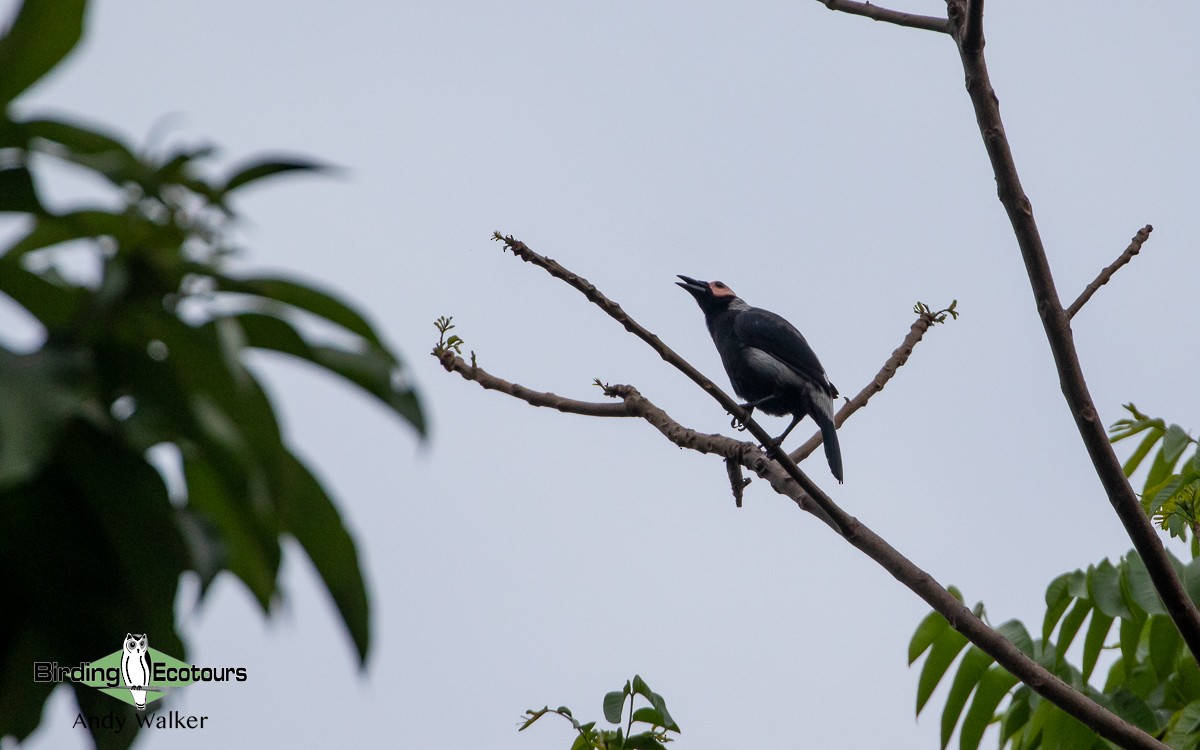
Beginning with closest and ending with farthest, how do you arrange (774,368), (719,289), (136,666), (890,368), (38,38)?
(38,38) → (136,666) → (890,368) → (774,368) → (719,289)

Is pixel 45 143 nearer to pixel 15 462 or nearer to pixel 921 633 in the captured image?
pixel 15 462

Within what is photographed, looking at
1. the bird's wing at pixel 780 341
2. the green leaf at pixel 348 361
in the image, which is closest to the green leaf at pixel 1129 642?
the bird's wing at pixel 780 341

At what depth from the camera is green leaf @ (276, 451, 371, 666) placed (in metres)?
0.98

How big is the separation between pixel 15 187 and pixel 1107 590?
3.20 meters

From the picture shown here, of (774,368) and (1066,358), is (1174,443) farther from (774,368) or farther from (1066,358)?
(774,368)

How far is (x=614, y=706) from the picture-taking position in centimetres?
292

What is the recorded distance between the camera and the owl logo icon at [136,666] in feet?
3.60

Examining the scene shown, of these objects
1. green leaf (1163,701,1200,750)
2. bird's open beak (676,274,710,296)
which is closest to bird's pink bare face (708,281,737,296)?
bird's open beak (676,274,710,296)

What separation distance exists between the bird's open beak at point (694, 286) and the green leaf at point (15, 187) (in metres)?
6.68

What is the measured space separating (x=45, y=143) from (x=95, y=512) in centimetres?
31

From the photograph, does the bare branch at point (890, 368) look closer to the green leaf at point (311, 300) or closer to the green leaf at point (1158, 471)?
the green leaf at point (1158, 471)

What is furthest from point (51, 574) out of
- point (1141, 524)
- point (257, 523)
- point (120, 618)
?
point (1141, 524)

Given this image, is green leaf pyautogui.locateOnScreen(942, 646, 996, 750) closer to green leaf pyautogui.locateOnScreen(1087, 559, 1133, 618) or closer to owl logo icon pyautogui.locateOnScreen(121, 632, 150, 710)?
green leaf pyautogui.locateOnScreen(1087, 559, 1133, 618)

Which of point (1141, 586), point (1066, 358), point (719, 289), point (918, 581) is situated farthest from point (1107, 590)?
point (719, 289)
